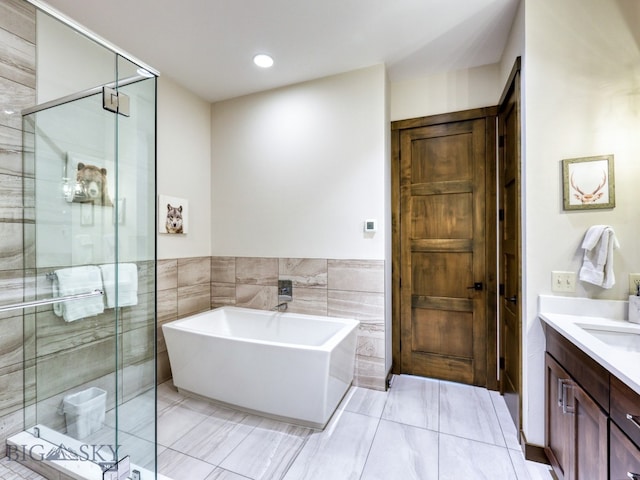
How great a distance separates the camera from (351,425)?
2104mm

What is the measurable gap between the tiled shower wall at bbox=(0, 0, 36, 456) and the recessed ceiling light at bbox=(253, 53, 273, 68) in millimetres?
1390

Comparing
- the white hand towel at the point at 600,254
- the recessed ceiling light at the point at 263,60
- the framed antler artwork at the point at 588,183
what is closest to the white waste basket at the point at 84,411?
the recessed ceiling light at the point at 263,60

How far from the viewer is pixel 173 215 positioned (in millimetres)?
Answer: 2836

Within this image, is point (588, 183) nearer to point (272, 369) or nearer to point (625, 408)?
point (625, 408)

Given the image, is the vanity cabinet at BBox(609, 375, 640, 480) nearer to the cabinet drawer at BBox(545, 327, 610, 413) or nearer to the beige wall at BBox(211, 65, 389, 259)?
the cabinet drawer at BBox(545, 327, 610, 413)

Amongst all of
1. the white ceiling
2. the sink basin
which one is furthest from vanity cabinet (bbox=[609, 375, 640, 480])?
the white ceiling

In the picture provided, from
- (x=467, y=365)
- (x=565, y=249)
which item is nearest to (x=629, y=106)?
(x=565, y=249)

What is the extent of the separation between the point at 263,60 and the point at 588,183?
97.3 inches

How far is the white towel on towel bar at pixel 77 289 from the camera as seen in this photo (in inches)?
73.9

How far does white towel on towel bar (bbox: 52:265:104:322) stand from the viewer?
→ 188 cm

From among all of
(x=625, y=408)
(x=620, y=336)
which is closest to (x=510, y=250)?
(x=620, y=336)

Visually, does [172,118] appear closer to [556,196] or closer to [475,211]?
[475,211]

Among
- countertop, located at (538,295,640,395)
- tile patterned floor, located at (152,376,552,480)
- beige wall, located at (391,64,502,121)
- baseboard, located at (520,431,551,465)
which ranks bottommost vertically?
tile patterned floor, located at (152,376,552,480)

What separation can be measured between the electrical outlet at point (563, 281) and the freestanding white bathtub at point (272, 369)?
1369 mm
